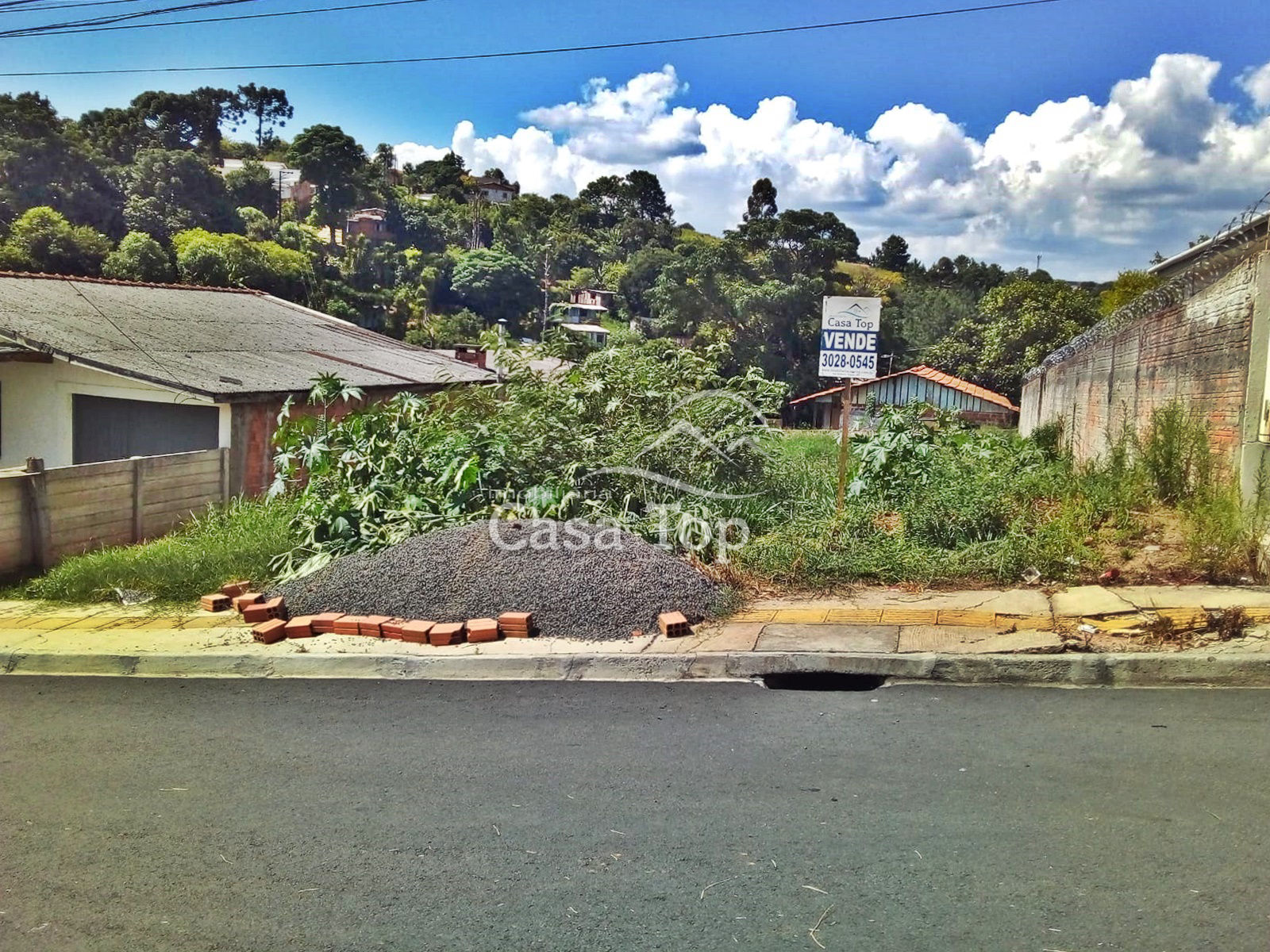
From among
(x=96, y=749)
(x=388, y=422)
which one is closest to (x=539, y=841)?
(x=96, y=749)

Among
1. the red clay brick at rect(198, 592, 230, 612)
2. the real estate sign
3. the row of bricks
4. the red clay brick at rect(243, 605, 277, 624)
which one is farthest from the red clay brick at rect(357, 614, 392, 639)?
the real estate sign

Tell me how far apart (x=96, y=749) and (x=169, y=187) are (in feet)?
247

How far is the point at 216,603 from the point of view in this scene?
8922 mm

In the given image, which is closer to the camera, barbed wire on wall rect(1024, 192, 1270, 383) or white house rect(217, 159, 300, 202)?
barbed wire on wall rect(1024, 192, 1270, 383)

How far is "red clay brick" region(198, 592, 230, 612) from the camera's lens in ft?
29.2

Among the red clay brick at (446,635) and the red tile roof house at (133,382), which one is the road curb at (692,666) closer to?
the red clay brick at (446,635)

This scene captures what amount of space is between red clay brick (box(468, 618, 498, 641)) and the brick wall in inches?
243

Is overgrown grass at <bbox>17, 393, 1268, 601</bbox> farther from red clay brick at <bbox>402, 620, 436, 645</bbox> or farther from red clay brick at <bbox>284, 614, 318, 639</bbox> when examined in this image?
red clay brick at <bbox>402, 620, 436, 645</bbox>

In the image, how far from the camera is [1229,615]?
21.4 ft

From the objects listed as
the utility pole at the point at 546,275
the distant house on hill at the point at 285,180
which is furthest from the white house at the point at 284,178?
the utility pole at the point at 546,275

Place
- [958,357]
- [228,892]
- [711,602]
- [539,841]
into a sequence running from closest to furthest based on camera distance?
1. [228,892]
2. [539,841]
3. [711,602]
4. [958,357]

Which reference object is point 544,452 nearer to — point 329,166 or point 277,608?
point 277,608

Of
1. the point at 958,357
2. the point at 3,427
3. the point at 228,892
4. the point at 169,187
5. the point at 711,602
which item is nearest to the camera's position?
the point at 228,892

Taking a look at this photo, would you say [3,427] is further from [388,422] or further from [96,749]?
[96,749]
